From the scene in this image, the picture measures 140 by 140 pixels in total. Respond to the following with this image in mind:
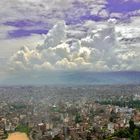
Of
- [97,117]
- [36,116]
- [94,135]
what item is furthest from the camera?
[97,117]

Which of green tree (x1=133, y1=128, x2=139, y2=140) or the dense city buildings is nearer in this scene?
green tree (x1=133, y1=128, x2=139, y2=140)

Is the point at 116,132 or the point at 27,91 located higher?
the point at 27,91

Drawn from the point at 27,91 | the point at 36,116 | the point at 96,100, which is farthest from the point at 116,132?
the point at 96,100

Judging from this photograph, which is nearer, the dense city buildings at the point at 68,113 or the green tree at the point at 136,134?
the green tree at the point at 136,134

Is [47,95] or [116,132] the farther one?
[47,95]

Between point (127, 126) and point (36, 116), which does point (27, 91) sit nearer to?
point (36, 116)

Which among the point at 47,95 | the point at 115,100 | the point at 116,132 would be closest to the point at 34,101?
the point at 47,95

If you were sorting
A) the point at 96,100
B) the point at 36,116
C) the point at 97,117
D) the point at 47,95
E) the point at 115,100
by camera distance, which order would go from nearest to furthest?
1. the point at 36,116
2. the point at 97,117
3. the point at 47,95
4. the point at 96,100
5. the point at 115,100

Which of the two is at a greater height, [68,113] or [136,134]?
[68,113]

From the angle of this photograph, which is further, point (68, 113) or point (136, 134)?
point (68, 113)

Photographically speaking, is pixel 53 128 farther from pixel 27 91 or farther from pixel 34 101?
pixel 27 91
